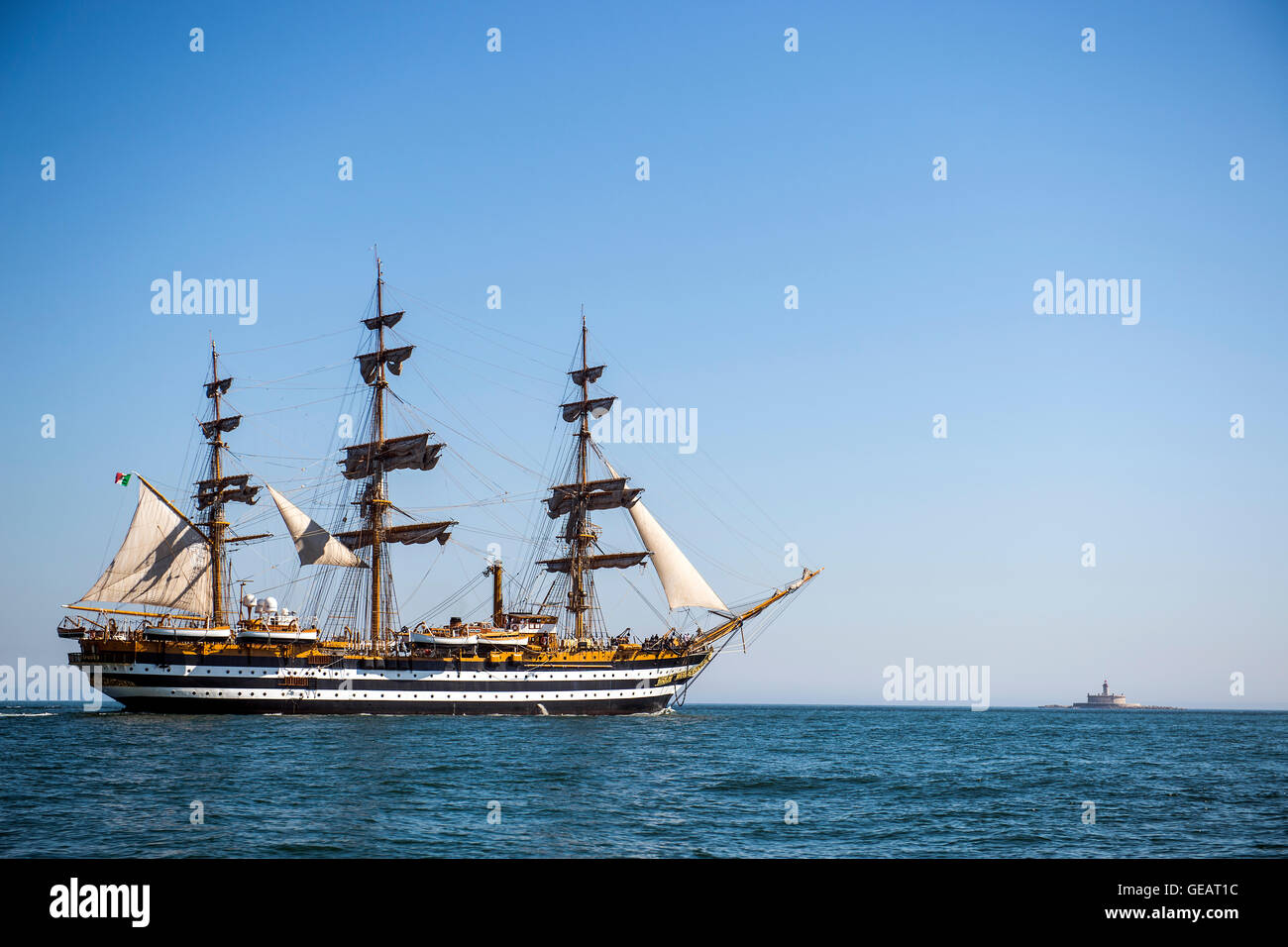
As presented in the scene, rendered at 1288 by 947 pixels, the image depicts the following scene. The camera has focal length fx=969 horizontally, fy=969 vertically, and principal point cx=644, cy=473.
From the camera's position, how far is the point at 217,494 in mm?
78938

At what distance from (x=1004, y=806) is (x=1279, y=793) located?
12.5 meters

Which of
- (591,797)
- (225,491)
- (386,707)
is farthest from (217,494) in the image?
(591,797)

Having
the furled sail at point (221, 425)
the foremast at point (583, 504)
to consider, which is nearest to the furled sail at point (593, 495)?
the foremast at point (583, 504)

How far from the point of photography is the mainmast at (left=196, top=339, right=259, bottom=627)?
7738 centimetres

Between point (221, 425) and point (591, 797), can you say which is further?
point (221, 425)

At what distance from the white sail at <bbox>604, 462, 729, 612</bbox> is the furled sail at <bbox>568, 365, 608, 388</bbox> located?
514 inches

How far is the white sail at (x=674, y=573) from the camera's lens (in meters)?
79.9

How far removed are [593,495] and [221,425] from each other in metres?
31.3

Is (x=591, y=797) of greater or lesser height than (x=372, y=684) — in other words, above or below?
above

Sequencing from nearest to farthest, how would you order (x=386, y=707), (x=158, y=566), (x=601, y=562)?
(x=386, y=707), (x=158, y=566), (x=601, y=562)

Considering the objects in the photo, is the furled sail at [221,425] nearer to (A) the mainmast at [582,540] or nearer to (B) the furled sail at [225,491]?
(B) the furled sail at [225,491]

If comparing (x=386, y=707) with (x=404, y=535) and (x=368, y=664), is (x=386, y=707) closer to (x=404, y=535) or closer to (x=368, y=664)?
(x=368, y=664)

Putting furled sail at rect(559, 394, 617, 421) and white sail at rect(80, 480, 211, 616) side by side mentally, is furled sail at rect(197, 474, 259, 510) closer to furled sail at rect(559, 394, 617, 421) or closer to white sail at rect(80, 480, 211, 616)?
white sail at rect(80, 480, 211, 616)
